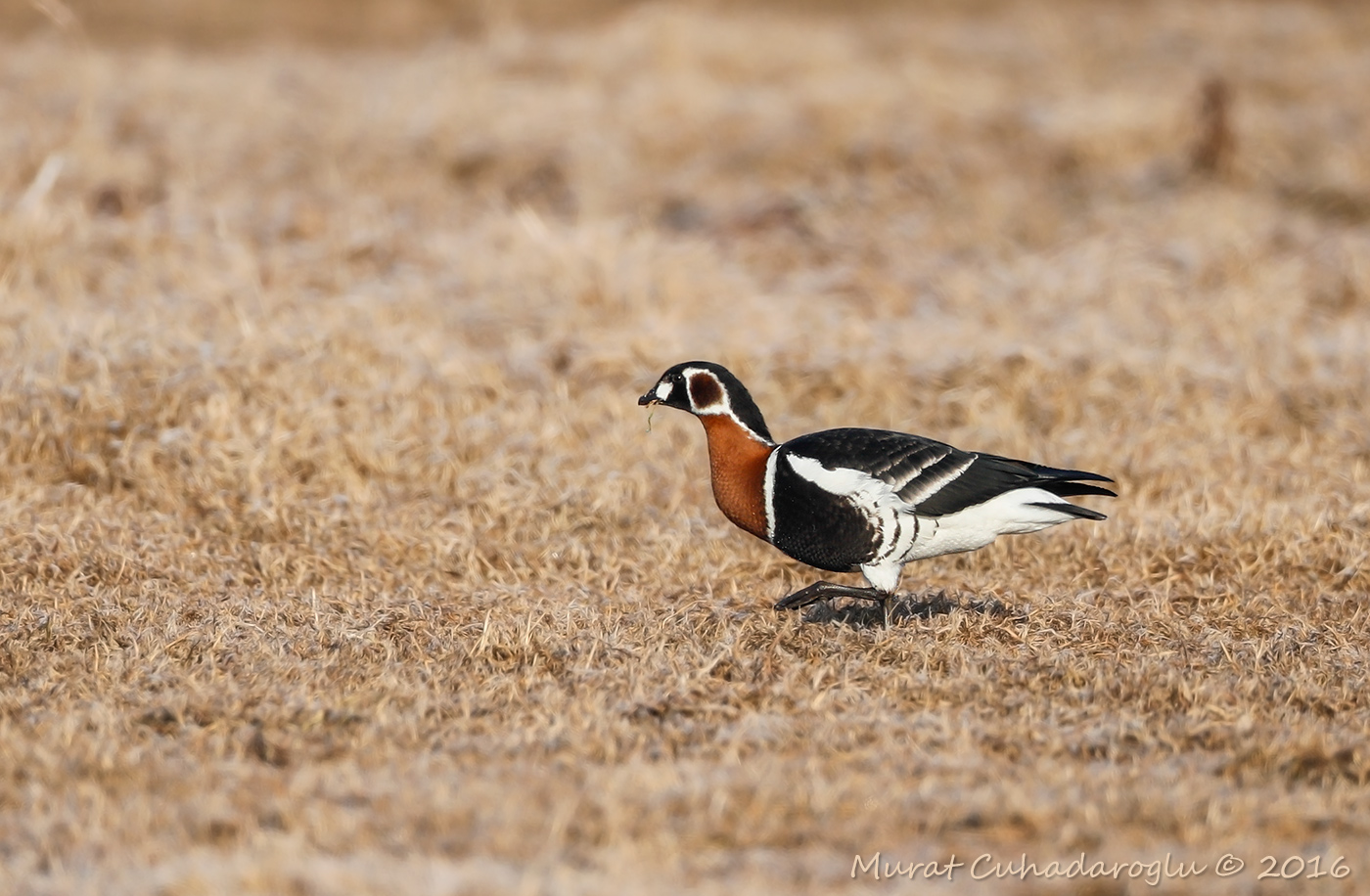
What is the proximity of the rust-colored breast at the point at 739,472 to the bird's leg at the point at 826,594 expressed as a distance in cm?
29

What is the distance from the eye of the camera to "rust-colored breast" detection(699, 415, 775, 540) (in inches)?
234

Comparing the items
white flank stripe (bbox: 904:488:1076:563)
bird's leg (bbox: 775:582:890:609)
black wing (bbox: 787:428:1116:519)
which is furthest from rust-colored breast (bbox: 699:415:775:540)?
white flank stripe (bbox: 904:488:1076:563)

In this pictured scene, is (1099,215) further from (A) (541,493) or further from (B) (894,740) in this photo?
(B) (894,740)

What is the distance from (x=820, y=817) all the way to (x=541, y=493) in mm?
3577

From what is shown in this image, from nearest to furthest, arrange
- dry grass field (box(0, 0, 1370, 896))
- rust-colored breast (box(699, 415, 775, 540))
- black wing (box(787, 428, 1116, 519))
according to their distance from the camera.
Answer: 1. dry grass field (box(0, 0, 1370, 896))
2. black wing (box(787, 428, 1116, 519))
3. rust-colored breast (box(699, 415, 775, 540))

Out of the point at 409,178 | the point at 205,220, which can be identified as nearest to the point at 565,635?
the point at 205,220

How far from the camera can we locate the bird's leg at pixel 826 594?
6.06 metres

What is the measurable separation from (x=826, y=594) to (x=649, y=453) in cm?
221

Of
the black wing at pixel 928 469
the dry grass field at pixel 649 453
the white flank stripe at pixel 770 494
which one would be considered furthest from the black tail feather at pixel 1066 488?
the white flank stripe at pixel 770 494

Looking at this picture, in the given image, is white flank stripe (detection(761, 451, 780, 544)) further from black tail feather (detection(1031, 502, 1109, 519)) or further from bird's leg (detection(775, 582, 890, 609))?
black tail feather (detection(1031, 502, 1109, 519))

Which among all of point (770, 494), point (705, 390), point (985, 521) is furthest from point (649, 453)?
point (985, 521)

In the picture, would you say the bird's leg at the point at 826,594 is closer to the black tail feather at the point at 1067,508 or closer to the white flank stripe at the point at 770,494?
the white flank stripe at the point at 770,494

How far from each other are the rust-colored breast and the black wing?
157 millimetres

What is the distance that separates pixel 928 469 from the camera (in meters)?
5.94
